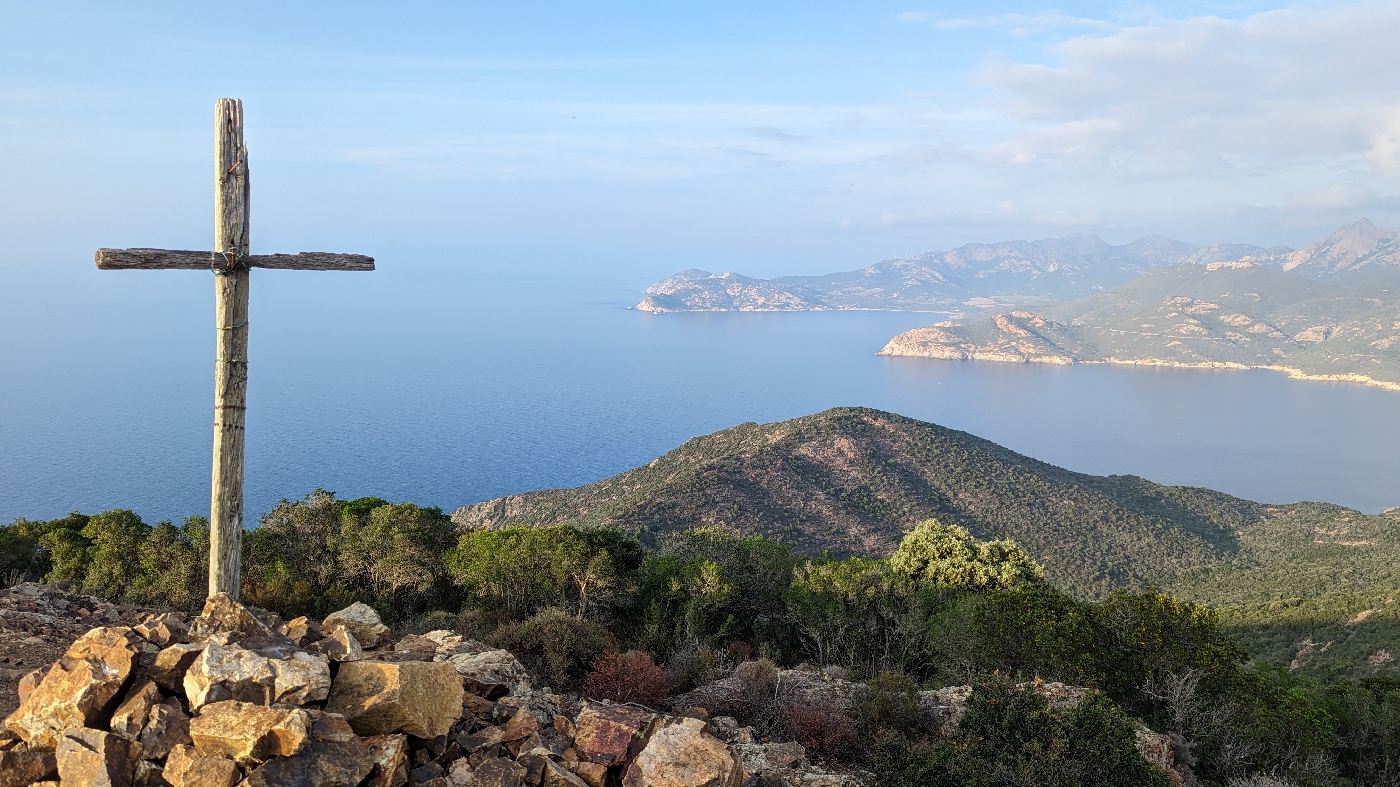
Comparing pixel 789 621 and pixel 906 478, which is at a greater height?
pixel 789 621

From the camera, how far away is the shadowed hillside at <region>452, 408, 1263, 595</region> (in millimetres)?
52906

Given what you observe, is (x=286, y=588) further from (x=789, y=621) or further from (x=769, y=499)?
(x=769, y=499)

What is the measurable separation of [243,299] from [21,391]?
130 m

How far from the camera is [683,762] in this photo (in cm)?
614

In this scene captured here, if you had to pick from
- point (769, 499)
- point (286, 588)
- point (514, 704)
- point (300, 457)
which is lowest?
point (300, 457)

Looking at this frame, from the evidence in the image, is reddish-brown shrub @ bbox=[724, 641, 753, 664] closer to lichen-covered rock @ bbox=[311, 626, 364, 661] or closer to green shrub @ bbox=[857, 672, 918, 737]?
green shrub @ bbox=[857, 672, 918, 737]

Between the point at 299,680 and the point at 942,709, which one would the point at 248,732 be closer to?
the point at 299,680

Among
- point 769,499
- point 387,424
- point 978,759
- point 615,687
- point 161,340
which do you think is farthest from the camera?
Answer: point 161,340

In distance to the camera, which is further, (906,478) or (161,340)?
(161,340)

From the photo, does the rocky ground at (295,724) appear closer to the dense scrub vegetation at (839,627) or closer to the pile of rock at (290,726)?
the pile of rock at (290,726)

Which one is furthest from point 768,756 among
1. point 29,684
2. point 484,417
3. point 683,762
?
point 484,417

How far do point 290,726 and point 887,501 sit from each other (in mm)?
58395

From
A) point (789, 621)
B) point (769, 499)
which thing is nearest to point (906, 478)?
point (769, 499)

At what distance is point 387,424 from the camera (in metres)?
114
